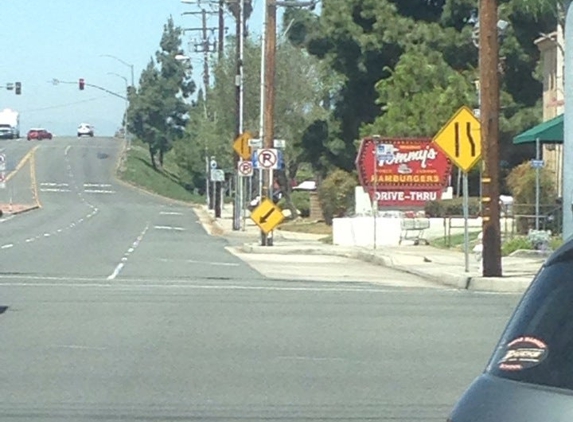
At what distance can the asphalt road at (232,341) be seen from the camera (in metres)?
10.6

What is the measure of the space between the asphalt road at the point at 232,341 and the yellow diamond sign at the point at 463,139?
2.52 metres

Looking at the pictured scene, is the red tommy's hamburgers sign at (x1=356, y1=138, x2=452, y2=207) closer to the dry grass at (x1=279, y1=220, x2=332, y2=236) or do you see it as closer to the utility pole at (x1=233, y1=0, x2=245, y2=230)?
the dry grass at (x1=279, y1=220, x2=332, y2=236)

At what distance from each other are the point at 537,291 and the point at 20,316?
12.9 metres

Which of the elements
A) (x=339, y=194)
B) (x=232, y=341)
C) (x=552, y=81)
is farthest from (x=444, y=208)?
(x=232, y=341)

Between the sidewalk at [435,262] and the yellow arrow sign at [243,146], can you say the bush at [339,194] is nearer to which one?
the sidewalk at [435,262]

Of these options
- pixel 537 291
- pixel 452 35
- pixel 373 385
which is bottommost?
pixel 373 385

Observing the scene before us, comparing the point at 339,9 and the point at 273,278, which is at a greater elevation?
the point at 339,9

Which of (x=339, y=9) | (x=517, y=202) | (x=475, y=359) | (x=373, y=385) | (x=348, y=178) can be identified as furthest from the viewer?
(x=339, y=9)

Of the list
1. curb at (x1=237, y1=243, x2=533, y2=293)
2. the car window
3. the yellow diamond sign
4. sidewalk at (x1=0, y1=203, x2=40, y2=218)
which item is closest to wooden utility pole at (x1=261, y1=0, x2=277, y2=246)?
curb at (x1=237, y1=243, x2=533, y2=293)

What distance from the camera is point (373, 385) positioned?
38.0 feet

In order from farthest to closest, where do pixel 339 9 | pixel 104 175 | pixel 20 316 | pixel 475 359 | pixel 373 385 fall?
pixel 104 175, pixel 339 9, pixel 20 316, pixel 475 359, pixel 373 385

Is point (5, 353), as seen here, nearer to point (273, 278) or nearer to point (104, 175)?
point (273, 278)

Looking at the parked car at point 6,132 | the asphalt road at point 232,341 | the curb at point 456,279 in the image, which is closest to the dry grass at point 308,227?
the curb at point 456,279

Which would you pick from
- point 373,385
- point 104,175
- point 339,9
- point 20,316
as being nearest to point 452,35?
point 339,9
